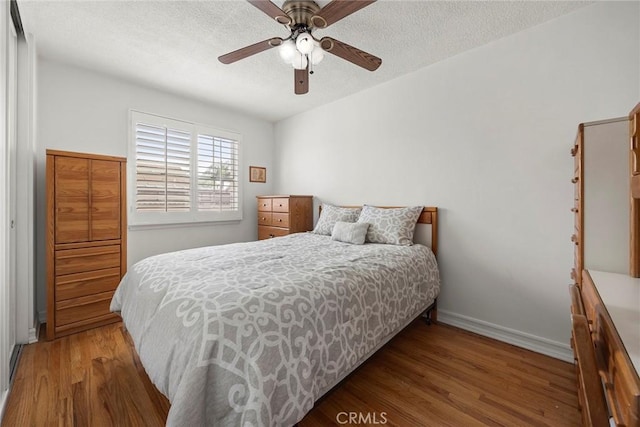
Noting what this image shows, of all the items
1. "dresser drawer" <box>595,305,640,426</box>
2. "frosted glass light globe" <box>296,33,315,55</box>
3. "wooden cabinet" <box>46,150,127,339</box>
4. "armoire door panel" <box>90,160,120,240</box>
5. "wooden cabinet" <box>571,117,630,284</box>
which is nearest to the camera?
"dresser drawer" <box>595,305,640,426</box>

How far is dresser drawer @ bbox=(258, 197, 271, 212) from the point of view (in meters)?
3.90

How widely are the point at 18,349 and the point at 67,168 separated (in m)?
1.44

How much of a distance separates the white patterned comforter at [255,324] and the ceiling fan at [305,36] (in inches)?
54.9

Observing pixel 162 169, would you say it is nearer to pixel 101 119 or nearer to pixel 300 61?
pixel 101 119

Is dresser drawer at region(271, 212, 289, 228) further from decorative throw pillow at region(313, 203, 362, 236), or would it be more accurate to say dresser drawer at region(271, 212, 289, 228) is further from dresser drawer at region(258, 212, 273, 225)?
decorative throw pillow at region(313, 203, 362, 236)

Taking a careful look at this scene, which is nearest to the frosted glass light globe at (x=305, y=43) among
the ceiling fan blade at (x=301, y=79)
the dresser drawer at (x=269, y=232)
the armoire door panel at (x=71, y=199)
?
the ceiling fan blade at (x=301, y=79)

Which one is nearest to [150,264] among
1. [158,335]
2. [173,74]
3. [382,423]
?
[158,335]

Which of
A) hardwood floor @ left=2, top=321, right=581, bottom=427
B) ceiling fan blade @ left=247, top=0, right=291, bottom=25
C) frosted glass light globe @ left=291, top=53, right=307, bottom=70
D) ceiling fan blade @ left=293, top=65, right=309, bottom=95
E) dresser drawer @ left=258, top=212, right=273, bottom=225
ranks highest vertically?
ceiling fan blade @ left=247, top=0, right=291, bottom=25

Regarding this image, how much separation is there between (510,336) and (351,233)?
158 centimetres

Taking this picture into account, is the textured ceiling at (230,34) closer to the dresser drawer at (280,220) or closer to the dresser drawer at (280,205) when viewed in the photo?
the dresser drawer at (280,205)

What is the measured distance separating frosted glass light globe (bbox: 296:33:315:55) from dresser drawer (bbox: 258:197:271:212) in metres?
2.42

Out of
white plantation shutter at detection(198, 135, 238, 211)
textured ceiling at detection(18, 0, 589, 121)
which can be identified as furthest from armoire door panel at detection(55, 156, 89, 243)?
white plantation shutter at detection(198, 135, 238, 211)

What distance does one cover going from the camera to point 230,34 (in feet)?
6.99

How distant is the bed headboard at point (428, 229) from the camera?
8.62 feet
